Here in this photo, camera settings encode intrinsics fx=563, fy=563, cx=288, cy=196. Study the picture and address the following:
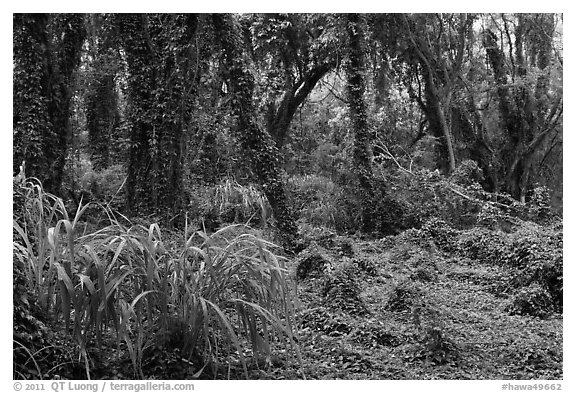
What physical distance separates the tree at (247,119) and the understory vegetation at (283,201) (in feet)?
0.10

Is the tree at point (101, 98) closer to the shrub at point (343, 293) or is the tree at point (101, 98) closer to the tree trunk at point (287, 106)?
the tree trunk at point (287, 106)

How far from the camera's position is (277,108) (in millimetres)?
14039

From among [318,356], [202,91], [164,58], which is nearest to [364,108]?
[202,91]

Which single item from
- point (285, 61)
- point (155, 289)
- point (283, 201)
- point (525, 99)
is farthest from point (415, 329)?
point (525, 99)

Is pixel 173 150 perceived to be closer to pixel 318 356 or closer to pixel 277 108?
Result: pixel 318 356

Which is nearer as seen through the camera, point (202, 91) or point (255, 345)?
point (255, 345)

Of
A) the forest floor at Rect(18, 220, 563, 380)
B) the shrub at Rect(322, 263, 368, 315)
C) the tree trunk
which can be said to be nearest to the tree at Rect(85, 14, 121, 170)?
the tree trunk

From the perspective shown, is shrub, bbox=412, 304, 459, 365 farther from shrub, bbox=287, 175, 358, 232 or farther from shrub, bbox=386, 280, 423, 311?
shrub, bbox=287, 175, 358, 232

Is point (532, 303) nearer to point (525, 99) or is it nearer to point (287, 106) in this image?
point (287, 106)

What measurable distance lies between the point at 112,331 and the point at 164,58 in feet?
19.9

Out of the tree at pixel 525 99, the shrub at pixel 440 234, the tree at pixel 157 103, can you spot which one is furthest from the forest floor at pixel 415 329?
the tree at pixel 525 99

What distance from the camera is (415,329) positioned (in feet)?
14.8

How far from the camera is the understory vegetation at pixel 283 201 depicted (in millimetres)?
2750

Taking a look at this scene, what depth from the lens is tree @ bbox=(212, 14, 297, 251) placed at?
7.50 m
